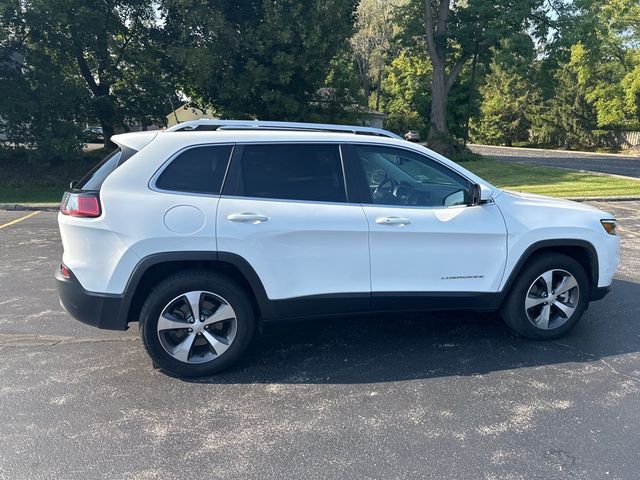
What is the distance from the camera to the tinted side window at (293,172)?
374 cm

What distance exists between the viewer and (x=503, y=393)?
3480 mm

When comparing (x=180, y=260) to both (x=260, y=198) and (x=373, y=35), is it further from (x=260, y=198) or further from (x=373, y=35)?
(x=373, y=35)

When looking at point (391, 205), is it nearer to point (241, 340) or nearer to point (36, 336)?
point (241, 340)

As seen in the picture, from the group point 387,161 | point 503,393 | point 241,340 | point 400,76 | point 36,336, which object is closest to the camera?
point 503,393

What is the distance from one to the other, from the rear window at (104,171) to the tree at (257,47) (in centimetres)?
1288

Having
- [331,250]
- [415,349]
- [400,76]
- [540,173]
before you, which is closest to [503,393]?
[415,349]

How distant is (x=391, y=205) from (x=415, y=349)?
1.25 metres

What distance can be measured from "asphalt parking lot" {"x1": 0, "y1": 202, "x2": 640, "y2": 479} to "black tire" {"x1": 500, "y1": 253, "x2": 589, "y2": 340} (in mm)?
118

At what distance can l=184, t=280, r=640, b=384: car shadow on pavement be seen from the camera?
3781 millimetres

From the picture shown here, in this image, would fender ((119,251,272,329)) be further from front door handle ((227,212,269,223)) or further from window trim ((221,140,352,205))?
window trim ((221,140,352,205))

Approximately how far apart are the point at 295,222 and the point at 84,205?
1.51m

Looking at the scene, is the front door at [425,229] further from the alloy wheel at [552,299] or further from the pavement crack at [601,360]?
the pavement crack at [601,360]

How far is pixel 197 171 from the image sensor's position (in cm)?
368

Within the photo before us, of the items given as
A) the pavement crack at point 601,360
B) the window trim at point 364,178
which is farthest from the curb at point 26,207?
the pavement crack at point 601,360
